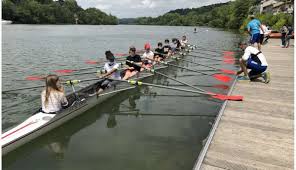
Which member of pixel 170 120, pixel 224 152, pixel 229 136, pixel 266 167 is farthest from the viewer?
pixel 170 120

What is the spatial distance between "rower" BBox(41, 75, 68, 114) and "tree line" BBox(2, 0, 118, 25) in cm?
10782

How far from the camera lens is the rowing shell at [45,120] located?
6.31 m

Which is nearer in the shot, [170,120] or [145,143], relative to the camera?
[145,143]

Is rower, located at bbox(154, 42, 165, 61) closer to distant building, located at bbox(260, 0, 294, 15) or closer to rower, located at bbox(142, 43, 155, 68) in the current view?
rower, located at bbox(142, 43, 155, 68)

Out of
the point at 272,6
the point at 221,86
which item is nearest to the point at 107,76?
the point at 221,86

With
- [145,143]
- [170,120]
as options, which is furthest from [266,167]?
[170,120]

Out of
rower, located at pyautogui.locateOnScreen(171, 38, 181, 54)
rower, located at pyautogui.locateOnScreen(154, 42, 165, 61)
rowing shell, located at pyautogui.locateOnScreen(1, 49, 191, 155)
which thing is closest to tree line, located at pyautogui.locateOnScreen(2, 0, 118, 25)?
rower, located at pyautogui.locateOnScreen(171, 38, 181, 54)

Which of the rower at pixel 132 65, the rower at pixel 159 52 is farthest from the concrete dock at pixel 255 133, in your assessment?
the rower at pixel 159 52

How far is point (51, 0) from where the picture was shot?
5733 inches

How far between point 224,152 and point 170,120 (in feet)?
12.6

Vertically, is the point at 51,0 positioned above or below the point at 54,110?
above

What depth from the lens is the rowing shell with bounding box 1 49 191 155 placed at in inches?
248

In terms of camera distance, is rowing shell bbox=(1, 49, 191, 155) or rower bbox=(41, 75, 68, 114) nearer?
rowing shell bbox=(1, 49, 191, 155)

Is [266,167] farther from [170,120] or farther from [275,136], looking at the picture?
[170,120]
